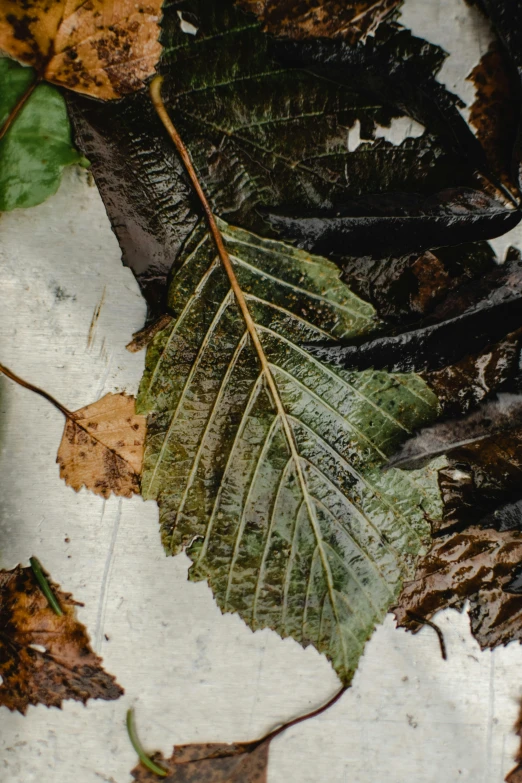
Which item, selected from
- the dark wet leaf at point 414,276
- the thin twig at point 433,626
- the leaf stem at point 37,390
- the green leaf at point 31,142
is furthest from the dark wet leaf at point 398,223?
the thin twig at point 433,626

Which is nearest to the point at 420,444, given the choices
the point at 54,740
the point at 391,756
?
the point at 391,756

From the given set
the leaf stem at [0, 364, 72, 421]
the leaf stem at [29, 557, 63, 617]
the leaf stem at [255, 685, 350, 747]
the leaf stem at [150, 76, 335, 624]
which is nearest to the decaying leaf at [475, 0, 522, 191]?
the leaf stem at [150, 76, 335, 624]

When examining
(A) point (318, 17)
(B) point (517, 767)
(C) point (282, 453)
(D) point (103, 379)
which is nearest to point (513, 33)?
(A) point (318, 17)

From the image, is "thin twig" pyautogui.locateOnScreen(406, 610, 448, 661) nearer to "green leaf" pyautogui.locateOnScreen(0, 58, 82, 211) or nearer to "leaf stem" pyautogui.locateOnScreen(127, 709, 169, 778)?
"leaf stem" pyautogui.locateOnScreen(127, 709, 169, 778)

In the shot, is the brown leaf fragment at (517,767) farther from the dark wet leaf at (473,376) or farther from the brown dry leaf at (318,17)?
the brown dry leaf at (318,17)

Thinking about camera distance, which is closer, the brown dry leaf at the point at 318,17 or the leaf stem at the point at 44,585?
the brown dry leaf at the point at 318,17

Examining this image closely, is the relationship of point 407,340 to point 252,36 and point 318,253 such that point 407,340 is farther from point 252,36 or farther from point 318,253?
point 252,36

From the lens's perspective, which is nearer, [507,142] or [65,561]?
[507,142]
